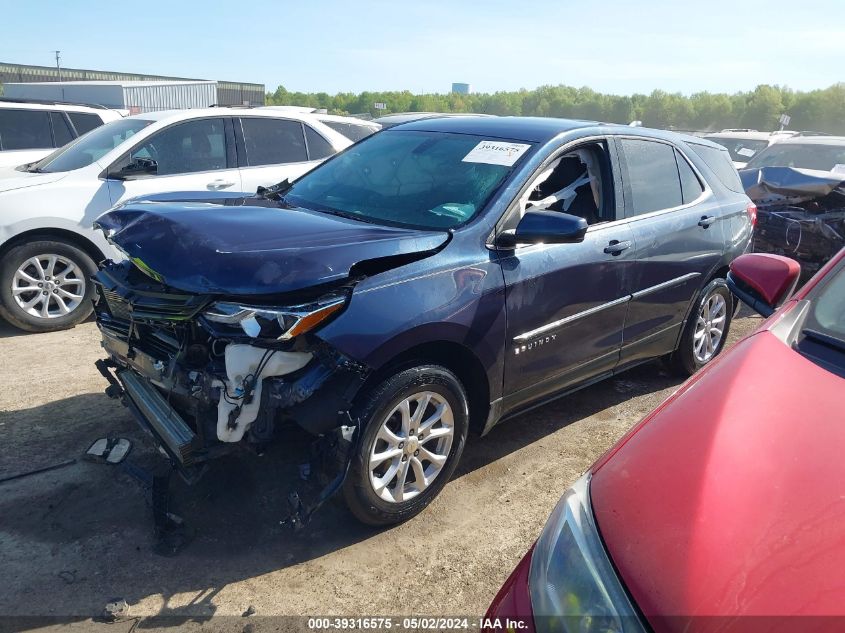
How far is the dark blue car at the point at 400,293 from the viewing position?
2.73m

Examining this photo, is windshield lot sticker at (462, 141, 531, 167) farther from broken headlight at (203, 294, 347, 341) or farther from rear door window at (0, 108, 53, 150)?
rear door window at (0, 108, 53, 150)

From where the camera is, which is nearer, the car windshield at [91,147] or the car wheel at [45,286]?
the car wheel at [45,286]

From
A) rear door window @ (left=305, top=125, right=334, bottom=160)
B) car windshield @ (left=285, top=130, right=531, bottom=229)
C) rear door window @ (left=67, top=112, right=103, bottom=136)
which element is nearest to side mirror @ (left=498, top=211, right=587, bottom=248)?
car windshield @ (left=285, top=130, right=531, bottom=229)

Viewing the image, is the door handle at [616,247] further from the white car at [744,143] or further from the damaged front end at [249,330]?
the white car at [744,143]

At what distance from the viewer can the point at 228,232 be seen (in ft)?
9.62

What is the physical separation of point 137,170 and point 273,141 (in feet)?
4.90

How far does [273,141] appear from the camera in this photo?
22.7 ft

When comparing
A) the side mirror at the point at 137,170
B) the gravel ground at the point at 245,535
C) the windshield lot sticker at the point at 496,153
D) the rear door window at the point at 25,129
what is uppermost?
the rear door window at the point at 25,129

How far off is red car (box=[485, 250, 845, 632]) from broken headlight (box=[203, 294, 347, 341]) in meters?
1.29

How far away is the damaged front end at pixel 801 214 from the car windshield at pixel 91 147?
6850 millimetres

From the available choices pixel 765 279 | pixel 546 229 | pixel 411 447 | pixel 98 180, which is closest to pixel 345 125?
pixel 98 180

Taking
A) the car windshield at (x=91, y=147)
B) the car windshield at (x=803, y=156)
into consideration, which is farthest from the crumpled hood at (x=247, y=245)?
the car windshield at (x=803, y=156)

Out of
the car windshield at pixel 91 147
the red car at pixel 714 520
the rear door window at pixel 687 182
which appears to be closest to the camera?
the red car at pixel 714 520

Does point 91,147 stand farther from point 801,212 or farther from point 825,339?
point 801,212
